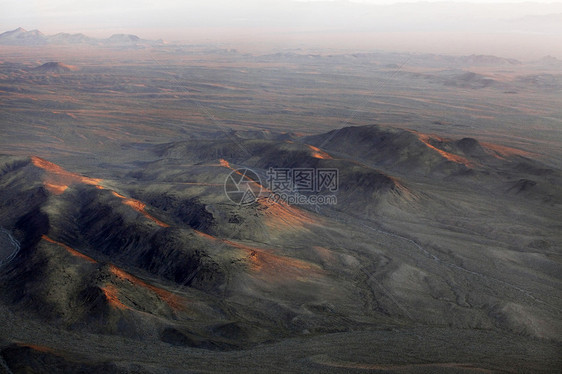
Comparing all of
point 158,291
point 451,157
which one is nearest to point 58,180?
point 158,291

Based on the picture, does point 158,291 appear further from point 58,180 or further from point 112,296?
point 58,180

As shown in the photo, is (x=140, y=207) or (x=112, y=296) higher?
(x=140, y=207)

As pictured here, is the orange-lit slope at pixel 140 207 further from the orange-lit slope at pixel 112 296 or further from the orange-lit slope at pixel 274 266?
the orange-lit slope at pixel 112 296

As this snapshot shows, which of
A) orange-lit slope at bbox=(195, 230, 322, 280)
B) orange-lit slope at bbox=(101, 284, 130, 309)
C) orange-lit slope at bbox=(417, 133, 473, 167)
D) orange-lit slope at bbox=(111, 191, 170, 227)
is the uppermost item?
orange-lit slope at bbox=(417, 133, 473, 167)

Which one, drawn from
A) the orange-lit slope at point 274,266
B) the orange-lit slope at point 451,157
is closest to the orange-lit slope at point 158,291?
the orange-lit slope at point 274,266

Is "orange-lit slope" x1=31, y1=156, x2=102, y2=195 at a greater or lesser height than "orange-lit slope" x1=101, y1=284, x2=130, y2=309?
greater

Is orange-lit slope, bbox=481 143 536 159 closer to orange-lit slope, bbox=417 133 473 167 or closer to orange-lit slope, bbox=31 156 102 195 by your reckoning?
orange-lit slope, bbox=417 133 473 167

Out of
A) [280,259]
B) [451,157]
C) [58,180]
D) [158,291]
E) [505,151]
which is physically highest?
[451,157]

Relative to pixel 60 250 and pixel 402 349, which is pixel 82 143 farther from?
pixel 402 349

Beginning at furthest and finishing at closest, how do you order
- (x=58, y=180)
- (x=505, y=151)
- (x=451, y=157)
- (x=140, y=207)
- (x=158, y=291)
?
(x=505, y=151) → (x=451, y=157) → (x=58, y=180) → (x=140, y=207) → (x=158, y=291)

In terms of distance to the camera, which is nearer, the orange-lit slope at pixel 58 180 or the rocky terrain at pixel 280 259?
the rocky terrain at pixel 280 259

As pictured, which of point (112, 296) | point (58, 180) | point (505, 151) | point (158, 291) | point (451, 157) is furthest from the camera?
point (505, 151)

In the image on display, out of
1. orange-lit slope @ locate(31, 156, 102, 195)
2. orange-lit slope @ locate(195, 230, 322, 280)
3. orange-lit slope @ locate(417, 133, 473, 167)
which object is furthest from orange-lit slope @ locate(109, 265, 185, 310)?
orange-lit slope @ locate(417, 133, 473, 167)
